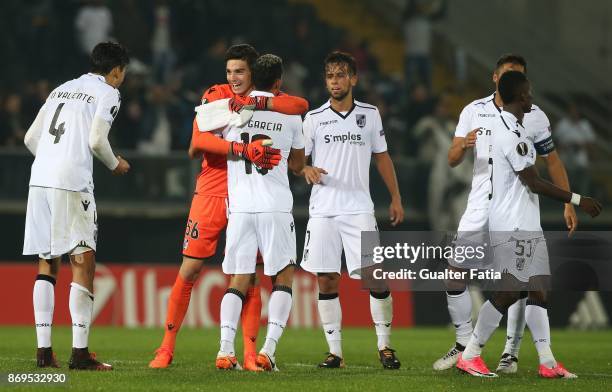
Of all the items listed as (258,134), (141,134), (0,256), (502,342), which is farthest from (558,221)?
(258,134)

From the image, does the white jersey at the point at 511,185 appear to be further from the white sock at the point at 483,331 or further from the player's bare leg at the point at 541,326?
the white sock at the point at 483,331

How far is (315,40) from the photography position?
21.9m

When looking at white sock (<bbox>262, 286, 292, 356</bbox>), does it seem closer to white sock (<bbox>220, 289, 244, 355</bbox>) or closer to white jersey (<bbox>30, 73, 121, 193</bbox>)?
white sock (<bbox>220, 289, 244, 355</bbox>)

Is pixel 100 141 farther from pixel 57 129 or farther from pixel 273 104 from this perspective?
pixel 273 104

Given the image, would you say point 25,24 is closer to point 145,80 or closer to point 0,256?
point 145,80

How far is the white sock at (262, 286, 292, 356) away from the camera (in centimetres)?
940

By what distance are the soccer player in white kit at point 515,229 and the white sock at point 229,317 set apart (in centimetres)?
171

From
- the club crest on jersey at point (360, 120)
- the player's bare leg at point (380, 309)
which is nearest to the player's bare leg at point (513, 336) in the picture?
the player's bare leg at point (380, 309)

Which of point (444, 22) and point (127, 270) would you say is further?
point (444, 22)

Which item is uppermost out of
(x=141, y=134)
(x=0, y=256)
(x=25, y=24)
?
(x=25, y=24)

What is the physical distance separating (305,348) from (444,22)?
1274 centimetres

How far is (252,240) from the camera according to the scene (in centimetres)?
931

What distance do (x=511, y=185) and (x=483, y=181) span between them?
29cm

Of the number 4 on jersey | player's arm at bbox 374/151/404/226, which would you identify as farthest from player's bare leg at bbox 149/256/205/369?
player's arm at bbox 374/151/404/226
